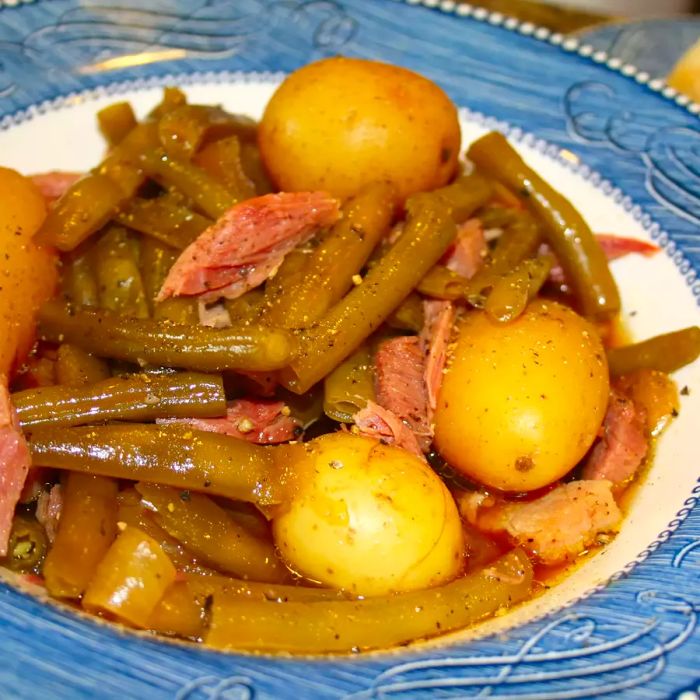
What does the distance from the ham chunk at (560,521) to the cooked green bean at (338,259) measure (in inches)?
27.6

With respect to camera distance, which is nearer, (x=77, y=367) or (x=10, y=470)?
(x=10, y=470)

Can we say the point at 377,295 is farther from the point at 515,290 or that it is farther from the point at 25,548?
the point at 25,548

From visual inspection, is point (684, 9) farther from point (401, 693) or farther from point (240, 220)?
point (401, 693)

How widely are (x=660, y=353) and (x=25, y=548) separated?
1.80m

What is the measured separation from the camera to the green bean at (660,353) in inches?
99.8

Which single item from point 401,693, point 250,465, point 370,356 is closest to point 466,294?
point 370,356

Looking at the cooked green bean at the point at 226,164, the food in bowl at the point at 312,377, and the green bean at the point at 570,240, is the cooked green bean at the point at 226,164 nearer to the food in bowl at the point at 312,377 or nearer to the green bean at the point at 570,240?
the food in bowl at the point at 312,377

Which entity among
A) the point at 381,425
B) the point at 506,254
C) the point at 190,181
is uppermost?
the point at 190,181

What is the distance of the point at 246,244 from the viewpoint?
7.81 ft

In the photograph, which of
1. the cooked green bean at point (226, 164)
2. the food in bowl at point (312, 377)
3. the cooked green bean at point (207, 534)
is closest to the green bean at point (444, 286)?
the food in bowl at point (312, 377)

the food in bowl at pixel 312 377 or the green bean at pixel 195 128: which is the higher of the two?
the green bean at pixel 195 128

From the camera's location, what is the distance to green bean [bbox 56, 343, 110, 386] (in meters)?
2.21

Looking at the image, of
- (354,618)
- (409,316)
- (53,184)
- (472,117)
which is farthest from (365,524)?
(472,117)

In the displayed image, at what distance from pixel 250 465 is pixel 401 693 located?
611 mm
